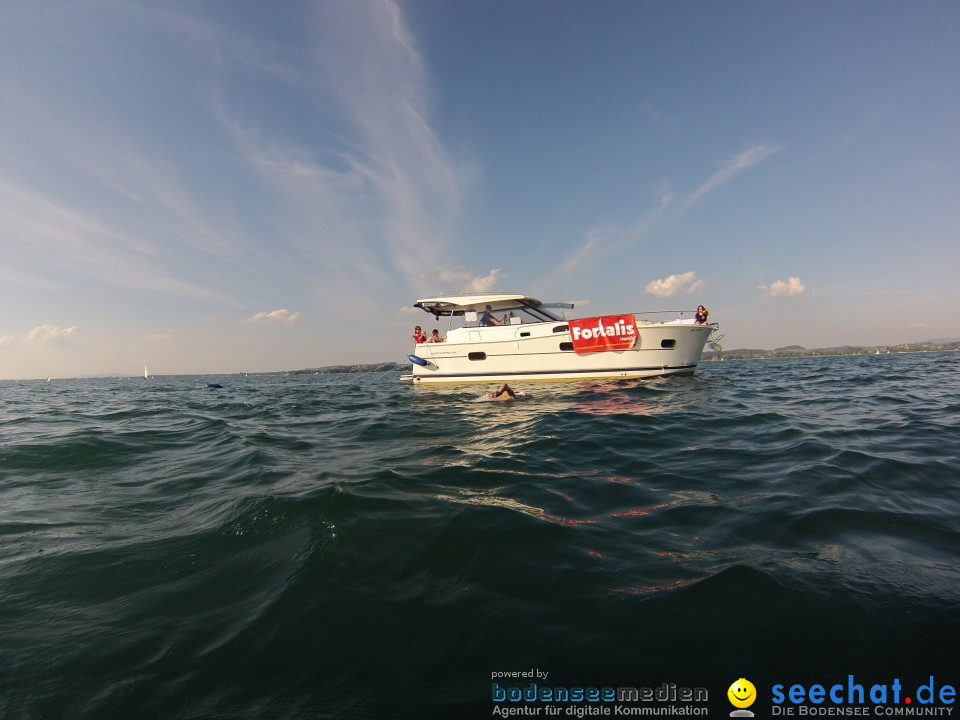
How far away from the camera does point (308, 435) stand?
7.63 m

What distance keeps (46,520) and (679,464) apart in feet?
20.9

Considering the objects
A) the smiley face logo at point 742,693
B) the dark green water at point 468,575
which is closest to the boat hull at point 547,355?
the dark green water at point 468,575

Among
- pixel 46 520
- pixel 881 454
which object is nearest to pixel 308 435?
pixel 46 520

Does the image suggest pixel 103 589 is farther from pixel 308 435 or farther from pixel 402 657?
pixel 308 435

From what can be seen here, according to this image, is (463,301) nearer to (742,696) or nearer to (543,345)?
(543,345)

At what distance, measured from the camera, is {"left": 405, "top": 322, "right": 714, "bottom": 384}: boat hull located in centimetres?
1367

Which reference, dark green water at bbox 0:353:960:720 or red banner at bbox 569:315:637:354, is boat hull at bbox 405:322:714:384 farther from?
dark green water at bbox 0:353:960:720

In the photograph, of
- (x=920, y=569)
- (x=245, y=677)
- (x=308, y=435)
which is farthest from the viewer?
(x=308, y=435)

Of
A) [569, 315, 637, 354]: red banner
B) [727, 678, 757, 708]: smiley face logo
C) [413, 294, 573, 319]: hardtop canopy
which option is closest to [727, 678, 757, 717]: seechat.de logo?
[727, 678, 757, 708]: smiley face logo

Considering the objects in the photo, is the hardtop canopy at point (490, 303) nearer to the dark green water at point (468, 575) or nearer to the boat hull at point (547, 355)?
the boat hull at point (547, 355)

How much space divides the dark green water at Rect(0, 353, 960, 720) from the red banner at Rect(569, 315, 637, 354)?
8.17 m

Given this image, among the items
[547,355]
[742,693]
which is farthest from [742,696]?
[547,355]

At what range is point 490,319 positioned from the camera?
52.3ft

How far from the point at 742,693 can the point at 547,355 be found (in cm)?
1317
